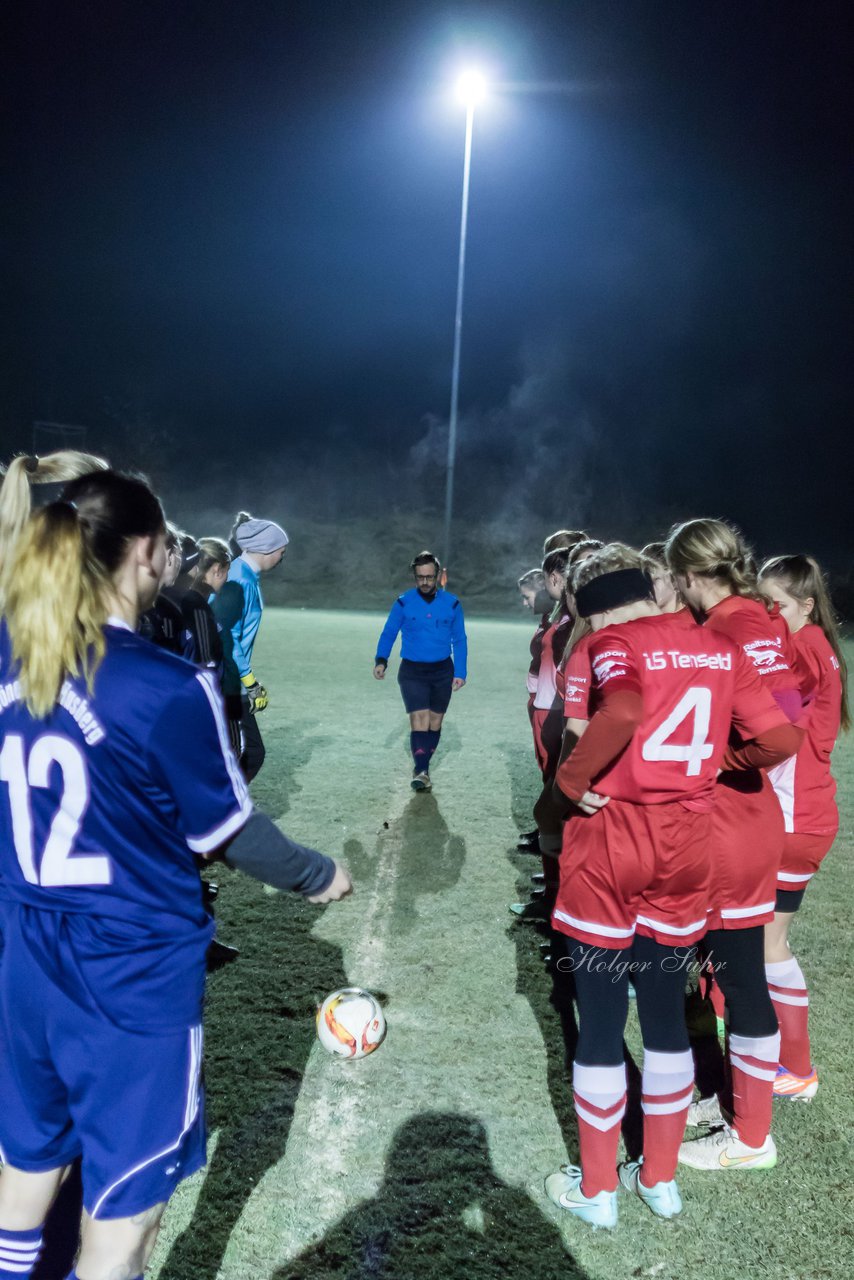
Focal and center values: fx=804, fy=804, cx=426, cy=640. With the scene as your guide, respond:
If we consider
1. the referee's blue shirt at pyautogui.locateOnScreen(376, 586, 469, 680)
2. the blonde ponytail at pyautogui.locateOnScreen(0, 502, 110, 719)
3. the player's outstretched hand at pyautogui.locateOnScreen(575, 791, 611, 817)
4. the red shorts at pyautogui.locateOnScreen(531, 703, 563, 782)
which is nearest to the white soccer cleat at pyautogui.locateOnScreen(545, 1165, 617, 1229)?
the player's outstretched hand at pyautogui.locateOnScreen(575, 791, 611, 817)

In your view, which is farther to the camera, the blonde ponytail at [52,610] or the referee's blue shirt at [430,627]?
the referee's blue shirt at [430,627]

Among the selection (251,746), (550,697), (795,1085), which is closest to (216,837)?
(795,1085)

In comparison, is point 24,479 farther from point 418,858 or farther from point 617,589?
point 418,858

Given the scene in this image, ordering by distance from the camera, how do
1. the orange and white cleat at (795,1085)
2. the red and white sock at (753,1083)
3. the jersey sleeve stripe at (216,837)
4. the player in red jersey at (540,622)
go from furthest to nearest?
the player in red jersey at (540,622) → the orange and white cleat at (795,1085) → the red and white sock at (753,1083) → the jersey sleeve stripe at (216,837)

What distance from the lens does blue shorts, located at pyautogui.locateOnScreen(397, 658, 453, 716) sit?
7.84 metres

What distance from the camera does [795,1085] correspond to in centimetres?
329

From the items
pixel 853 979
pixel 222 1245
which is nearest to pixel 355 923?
pixel 222 1245

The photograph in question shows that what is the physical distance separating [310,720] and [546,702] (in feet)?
18.9

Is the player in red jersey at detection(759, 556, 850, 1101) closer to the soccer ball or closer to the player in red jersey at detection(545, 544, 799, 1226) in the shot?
the player in red jersey at detection(545, 544, 799, 1226)

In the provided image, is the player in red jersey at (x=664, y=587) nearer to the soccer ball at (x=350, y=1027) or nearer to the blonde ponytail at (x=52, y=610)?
the soccer ball at (x=350, y=1027)

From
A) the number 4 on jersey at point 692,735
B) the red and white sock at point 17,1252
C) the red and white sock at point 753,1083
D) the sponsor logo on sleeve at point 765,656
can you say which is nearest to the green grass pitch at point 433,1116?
the red and white sock at point 753,1083

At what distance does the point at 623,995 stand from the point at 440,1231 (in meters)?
0.96

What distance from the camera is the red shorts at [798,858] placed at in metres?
3.17

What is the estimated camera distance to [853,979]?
4.43 m
